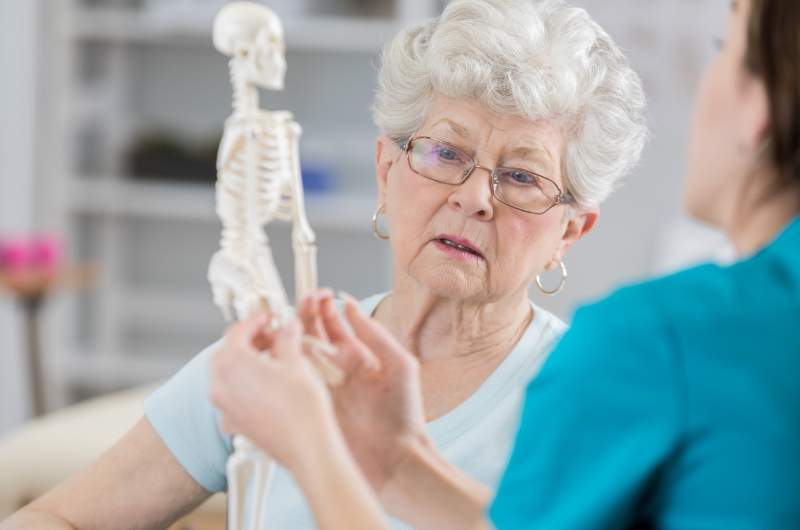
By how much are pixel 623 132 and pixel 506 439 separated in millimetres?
409

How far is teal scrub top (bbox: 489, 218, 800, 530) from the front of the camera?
2.47 feet

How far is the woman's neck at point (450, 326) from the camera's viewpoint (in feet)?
4.60

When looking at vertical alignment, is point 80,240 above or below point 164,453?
below

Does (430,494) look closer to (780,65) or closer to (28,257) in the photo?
(780,65)

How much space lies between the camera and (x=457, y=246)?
1349mm

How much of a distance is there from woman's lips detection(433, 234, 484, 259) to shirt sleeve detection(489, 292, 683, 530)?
1.77 ft

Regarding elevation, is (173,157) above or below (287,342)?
below

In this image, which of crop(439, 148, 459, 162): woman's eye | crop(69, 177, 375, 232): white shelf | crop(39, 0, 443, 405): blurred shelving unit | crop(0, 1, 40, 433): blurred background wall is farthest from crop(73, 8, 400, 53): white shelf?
crop(439, 148, 459, 162): woman's eye

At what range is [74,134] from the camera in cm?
410

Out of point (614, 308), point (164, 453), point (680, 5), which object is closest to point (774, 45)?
point (614, 308)

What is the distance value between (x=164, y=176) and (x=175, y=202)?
0.40 feet

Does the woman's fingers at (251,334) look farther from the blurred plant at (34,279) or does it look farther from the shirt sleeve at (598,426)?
the blurred plant at (34,279)

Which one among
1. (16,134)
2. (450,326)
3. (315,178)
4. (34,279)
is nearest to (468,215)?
(450,326)

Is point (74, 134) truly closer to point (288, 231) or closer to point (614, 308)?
point (288, 231)
